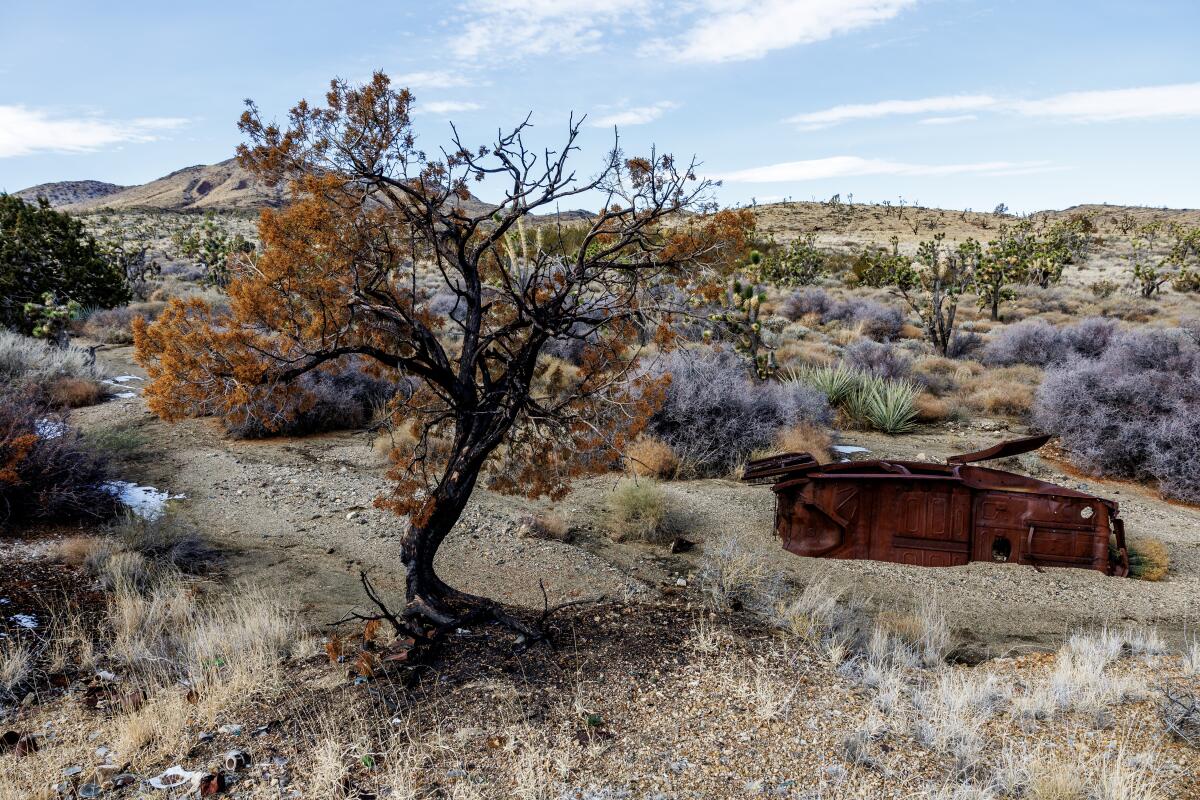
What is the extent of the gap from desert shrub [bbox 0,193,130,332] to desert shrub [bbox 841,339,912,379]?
17.6m

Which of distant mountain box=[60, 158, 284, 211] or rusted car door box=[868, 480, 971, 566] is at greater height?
distant mountain box=[60, 158, 284, 211]

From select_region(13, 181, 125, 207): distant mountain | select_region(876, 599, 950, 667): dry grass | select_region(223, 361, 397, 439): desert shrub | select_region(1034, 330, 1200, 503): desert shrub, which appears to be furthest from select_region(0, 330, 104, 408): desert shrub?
select_region(13, 181, 125, 207): distant mountain

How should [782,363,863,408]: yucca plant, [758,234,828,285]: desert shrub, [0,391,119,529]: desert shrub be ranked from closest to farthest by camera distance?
[0,391,119,529]: desert shrub
[782,363,863,408]: yucca plant
[758,234,828,285]: desert shrub

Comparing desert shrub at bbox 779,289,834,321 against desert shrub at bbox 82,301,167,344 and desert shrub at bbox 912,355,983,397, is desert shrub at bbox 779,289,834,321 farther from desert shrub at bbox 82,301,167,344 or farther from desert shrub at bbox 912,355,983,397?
desert shrub at bbox 82,301,167,344

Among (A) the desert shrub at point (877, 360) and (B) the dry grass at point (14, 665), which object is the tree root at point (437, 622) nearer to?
(B) the dry grass at point (14, 665)

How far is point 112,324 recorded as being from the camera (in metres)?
19.0

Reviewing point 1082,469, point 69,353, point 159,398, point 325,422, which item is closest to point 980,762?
point 159,398

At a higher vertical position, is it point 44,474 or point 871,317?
point 871,317

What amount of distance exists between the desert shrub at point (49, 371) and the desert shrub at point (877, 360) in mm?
13670

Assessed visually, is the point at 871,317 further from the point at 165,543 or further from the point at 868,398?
the point at 165,543

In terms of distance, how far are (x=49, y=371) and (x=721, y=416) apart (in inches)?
440

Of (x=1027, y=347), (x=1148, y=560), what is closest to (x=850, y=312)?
(x=1027, y=347)

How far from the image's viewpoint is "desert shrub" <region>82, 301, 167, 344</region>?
59.9ft

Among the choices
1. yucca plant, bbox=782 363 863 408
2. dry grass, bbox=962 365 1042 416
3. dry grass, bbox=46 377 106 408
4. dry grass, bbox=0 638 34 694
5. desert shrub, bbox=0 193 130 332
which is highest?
desert shrub, bbox=0 193 130 332
